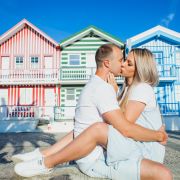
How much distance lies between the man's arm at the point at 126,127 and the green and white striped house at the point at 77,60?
17125mm

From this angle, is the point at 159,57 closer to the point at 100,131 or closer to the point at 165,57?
the point at 165,57

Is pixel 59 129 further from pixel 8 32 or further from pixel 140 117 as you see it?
pixel 140 117

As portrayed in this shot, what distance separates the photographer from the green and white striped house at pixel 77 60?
64.3ft

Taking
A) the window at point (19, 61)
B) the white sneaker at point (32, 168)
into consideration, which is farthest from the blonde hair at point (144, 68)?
the window at point (19, 61)

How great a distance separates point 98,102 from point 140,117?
18.5 inches

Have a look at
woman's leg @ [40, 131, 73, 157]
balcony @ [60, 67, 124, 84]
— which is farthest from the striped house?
woman's leg @ [40, 131, 73, 157]

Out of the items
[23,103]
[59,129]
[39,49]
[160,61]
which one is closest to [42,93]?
[23,103]

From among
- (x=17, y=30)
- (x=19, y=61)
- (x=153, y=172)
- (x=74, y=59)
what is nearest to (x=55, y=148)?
(x=153, y=172)

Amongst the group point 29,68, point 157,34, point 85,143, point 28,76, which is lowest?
point 85,143

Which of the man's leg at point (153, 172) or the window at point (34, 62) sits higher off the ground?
the window at point (34, 62)

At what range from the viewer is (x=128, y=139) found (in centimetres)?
206

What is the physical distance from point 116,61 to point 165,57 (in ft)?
62.8

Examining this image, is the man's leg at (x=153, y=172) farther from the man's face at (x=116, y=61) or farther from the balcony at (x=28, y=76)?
the balcony at (x=28, y=76)

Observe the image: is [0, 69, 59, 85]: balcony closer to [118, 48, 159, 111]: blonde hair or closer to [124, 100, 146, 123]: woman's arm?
[118, 48, 159, 111]: blonde hair
